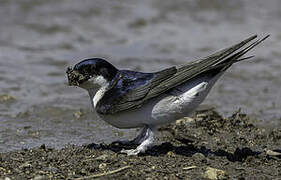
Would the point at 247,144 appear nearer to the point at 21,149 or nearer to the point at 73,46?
the point at 21,149

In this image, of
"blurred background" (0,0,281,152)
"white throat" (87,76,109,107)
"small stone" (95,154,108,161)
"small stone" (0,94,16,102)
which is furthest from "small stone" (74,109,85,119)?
"small stone" (95,154,108,161)

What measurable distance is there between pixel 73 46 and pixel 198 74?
6416 mm

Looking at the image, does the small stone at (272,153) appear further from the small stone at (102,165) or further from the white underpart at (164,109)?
the small stone at (102,165)

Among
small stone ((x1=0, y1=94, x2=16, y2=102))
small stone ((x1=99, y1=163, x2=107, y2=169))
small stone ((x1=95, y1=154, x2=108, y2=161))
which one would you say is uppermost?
small stone ((x1=0, y1=94, x2=16, y2=102))

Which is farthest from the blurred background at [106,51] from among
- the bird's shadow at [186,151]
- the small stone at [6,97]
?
the bird's shadow at [186,151]

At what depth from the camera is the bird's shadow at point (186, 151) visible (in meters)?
5.38

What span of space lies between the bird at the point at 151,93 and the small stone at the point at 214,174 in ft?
2.20

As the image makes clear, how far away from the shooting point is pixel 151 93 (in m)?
5.15

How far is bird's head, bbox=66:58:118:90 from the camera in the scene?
16.9 ft

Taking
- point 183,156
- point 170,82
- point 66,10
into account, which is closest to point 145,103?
point 170,82

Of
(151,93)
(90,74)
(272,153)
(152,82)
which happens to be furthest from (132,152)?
(272,153)

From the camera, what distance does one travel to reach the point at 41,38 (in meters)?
11.5

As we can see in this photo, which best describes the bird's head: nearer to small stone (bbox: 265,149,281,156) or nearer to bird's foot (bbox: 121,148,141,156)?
bird's foot (bbox: 121,148,141,156)

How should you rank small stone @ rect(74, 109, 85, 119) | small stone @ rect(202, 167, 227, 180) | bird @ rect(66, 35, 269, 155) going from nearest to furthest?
small stone @ rect(202, 167, 227, 180) → bird @ rect(66, 35, 269, 155) → small stone @ rect(74, 109, 85, 119)
